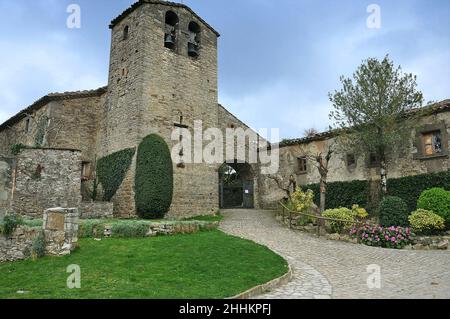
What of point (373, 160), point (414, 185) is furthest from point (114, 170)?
point (414, 185)

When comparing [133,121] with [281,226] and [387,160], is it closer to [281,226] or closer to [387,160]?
[281,226]

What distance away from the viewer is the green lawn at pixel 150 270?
22.3ft

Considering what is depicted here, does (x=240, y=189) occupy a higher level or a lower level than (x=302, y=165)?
lower

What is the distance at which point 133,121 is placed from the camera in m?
19.1

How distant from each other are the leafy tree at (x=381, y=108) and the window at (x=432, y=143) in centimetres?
78

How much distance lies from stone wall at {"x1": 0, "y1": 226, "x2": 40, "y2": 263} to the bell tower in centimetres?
762

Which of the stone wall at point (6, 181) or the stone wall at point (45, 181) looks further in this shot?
the stone wall at point (45, 181)

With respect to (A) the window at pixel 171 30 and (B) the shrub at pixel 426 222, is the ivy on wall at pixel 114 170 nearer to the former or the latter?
(A) the window at pixel 171 30

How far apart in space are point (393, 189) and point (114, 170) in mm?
14740

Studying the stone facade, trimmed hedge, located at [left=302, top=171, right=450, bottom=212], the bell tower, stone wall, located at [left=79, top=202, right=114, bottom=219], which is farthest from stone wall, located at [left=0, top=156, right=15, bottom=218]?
trimmed hedge, located at [left=302, top=171, right=450, bottom=212]

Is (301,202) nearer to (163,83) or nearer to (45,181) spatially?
(163,83)

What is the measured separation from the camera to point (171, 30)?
2119 centimetres

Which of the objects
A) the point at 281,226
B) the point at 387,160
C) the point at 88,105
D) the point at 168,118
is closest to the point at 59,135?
the point at 88,105

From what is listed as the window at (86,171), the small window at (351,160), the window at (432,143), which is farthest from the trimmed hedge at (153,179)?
the window at (432,143)
